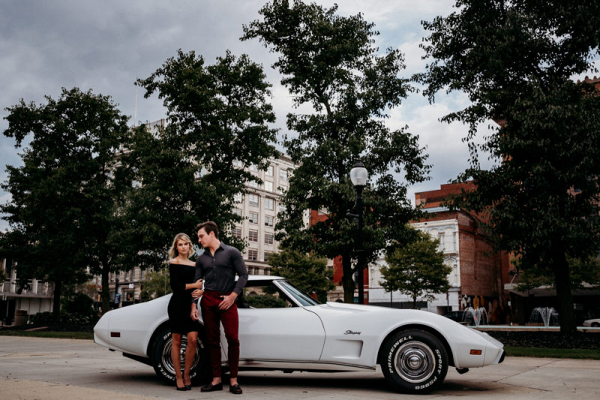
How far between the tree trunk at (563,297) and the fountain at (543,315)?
33175 mm

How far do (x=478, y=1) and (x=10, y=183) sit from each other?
2962 centimetres

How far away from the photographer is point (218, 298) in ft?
18.6

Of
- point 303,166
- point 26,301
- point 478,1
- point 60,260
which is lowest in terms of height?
point 26,301

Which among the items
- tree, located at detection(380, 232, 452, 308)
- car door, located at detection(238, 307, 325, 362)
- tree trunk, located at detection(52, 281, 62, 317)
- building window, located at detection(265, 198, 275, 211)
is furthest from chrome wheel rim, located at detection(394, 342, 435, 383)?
building window, located at detection(265, 198, 275, 211)

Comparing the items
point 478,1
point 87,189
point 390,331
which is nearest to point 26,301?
point 87,189

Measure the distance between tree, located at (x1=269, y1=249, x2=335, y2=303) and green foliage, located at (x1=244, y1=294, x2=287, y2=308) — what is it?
4827 cm

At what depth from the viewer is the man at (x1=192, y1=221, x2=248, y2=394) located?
559 centimetres

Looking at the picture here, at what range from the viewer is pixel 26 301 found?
267ft

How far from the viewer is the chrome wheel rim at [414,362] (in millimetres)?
5629

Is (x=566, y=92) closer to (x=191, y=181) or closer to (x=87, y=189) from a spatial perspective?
(x=191, y=181)

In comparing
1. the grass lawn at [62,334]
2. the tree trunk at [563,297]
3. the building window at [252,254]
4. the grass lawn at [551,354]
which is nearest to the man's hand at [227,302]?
the grass lawn at [551,354]

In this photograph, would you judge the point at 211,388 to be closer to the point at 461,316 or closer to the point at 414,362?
the point at 414,362

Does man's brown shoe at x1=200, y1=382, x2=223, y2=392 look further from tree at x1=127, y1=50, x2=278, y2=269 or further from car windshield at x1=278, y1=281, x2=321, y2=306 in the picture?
tree at x1=127, y1=50, x2=278, y2=269

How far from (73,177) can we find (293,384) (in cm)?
2434
